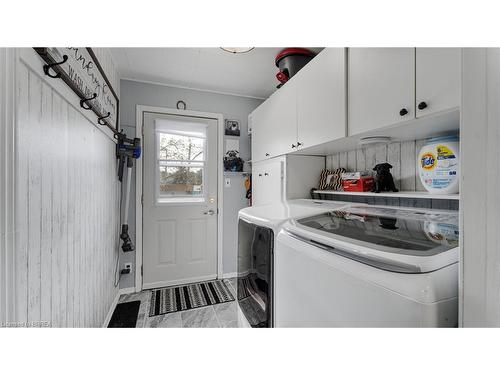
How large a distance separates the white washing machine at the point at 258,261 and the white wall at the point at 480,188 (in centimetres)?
70

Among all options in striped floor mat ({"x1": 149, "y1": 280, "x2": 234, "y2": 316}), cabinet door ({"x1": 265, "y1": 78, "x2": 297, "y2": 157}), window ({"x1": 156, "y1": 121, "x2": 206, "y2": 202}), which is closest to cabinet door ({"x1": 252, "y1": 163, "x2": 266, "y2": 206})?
cabinet door ({"x1": 265, "y1": 78, "x2": 297, "y2": 157})

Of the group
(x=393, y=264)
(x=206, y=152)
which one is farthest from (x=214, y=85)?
(x=393, y=264)

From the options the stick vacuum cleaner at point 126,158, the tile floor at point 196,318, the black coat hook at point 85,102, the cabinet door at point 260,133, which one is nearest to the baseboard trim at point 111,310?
the tile floor at point 196,318

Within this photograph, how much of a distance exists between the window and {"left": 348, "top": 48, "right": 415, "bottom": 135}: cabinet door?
203cm

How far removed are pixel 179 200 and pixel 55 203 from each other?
1762mm

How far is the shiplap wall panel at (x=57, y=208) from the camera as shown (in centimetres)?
78

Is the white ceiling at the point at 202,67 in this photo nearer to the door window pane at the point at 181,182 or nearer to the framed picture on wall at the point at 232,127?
the framed picture on wall at the point at 232,127

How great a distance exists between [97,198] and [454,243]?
2095mm

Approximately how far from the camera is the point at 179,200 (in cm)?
278

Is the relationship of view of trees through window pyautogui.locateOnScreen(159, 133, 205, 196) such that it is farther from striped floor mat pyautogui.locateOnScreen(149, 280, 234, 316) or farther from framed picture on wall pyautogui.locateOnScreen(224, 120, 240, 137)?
striped floor mat pyautogui.locateOnScreen(149, 280, 234, 316)

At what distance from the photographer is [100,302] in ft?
5.84

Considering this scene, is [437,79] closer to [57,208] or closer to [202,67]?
[57,208]

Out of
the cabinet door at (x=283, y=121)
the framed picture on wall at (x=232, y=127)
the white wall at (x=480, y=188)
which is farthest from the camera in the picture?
the framed picture on wall at (x=232, y=127)
